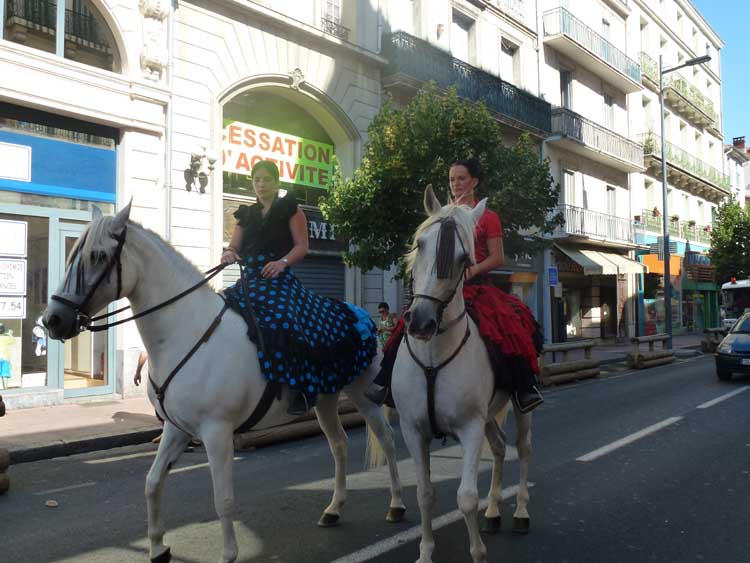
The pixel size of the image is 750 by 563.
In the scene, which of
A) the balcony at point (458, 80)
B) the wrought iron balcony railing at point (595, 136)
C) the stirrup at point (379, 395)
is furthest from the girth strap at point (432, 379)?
the wrought iron balcony railing at point (595, 136)

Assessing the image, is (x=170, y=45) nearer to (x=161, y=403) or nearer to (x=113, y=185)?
(x=113, y=185)

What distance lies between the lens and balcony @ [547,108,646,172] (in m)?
24.5

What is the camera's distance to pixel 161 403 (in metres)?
3.50

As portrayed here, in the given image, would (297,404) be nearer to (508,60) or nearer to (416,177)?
(416,177)

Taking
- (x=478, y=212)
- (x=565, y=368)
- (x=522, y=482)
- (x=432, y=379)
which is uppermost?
(x=478, y=212)

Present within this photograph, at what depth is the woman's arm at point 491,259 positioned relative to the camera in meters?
4.03

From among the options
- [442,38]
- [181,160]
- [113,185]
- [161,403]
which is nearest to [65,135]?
[113,185]

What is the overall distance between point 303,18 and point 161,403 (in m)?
14.5

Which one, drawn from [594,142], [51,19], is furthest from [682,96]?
[51,19]

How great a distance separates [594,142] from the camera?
2647 cm

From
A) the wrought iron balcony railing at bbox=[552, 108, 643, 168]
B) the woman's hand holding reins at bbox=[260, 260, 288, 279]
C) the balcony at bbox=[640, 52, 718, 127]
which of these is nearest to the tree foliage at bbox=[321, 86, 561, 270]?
the woman's hand holding reins at bbox=[260, 260, 288, 279]

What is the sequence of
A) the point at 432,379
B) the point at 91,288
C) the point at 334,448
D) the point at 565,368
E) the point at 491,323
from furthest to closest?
the point at 565,368, the point at 334,448, the point at 491,323, the point at 432,379, the point at 91,288

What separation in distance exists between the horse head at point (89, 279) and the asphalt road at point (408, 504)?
1.69 meters

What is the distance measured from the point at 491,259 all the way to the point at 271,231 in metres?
1.52
